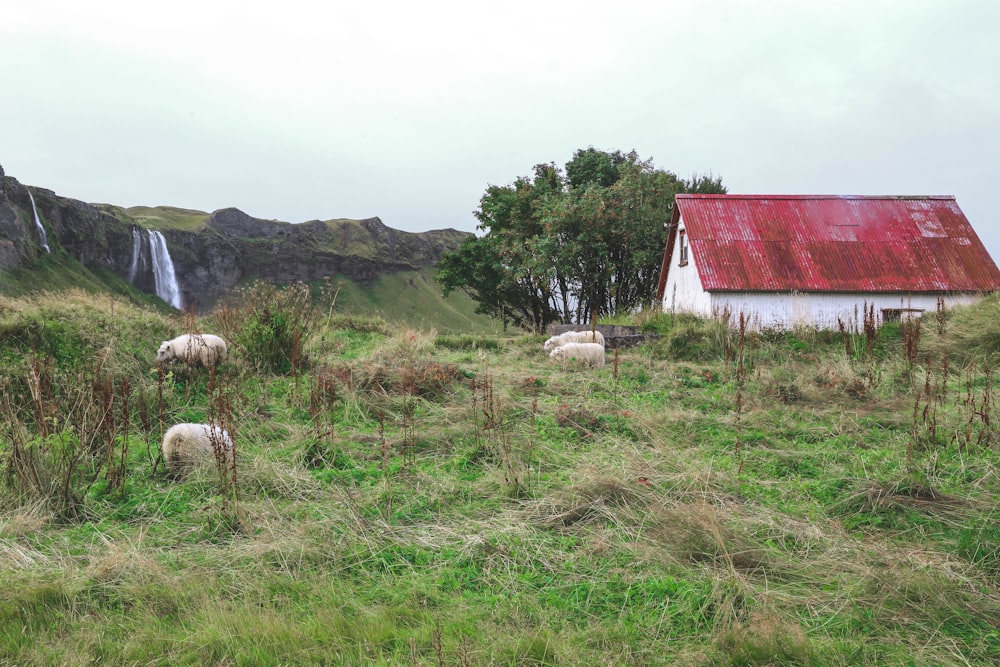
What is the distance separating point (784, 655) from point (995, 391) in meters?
6.57

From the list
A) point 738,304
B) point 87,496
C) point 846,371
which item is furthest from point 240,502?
point 738,304

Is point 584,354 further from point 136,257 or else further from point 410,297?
point 410,297

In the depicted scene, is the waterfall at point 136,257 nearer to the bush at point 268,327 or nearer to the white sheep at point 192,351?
the bush at point 268,327

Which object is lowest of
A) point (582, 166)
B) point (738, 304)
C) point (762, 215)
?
point (738, 304)

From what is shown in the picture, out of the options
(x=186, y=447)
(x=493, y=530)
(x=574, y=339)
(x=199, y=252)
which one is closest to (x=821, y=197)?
(x=574, y=339)

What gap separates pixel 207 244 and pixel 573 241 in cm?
8631

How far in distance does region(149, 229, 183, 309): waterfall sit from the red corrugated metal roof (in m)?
72.4

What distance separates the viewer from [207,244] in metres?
94.2

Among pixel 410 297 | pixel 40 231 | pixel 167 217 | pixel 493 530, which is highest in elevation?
pixel 167 217

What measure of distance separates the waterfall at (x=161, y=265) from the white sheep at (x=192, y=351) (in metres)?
76.0

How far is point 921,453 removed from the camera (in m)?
4.98

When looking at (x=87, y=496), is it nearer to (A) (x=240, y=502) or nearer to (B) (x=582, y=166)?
(A) (x=240, y=502)

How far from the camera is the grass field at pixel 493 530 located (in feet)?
8.59

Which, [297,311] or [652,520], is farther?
[297,311]
